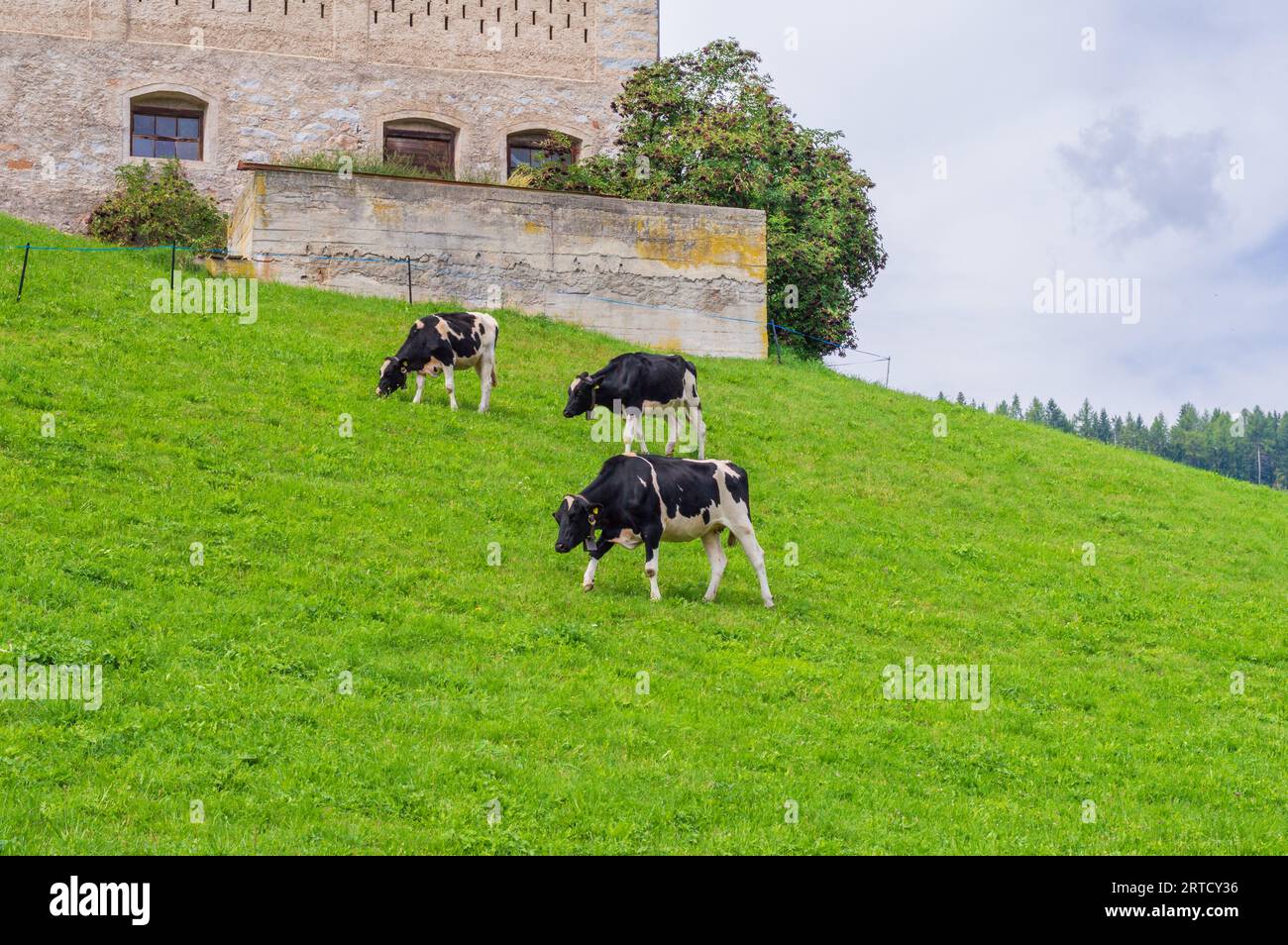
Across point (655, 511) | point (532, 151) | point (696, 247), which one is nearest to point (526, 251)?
point (696, 247)

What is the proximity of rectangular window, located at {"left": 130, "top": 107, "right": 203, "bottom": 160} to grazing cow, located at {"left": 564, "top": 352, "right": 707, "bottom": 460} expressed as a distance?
76.4 feet

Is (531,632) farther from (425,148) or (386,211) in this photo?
(425,148)

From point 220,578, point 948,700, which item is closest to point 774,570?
point 948,700

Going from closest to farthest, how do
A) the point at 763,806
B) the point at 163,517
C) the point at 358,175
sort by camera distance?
the point at 763,806
the point at 163,517
the point at 358,175

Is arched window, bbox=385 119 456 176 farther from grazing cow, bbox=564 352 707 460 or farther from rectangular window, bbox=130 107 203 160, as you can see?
grazing cow, bbox=564 352 707 460

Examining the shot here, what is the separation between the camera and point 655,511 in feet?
48.7

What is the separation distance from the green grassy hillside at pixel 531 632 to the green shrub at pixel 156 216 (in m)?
11.8

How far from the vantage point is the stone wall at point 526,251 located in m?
28.9

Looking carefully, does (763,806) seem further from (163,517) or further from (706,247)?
(706,247)

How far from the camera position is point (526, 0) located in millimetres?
42156

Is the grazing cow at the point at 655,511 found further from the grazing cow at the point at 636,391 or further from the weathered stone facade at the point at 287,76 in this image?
the weathered stone facade at the point at 287,76

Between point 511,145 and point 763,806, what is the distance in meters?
35.0

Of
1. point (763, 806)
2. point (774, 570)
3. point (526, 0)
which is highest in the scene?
point (526, 0)
